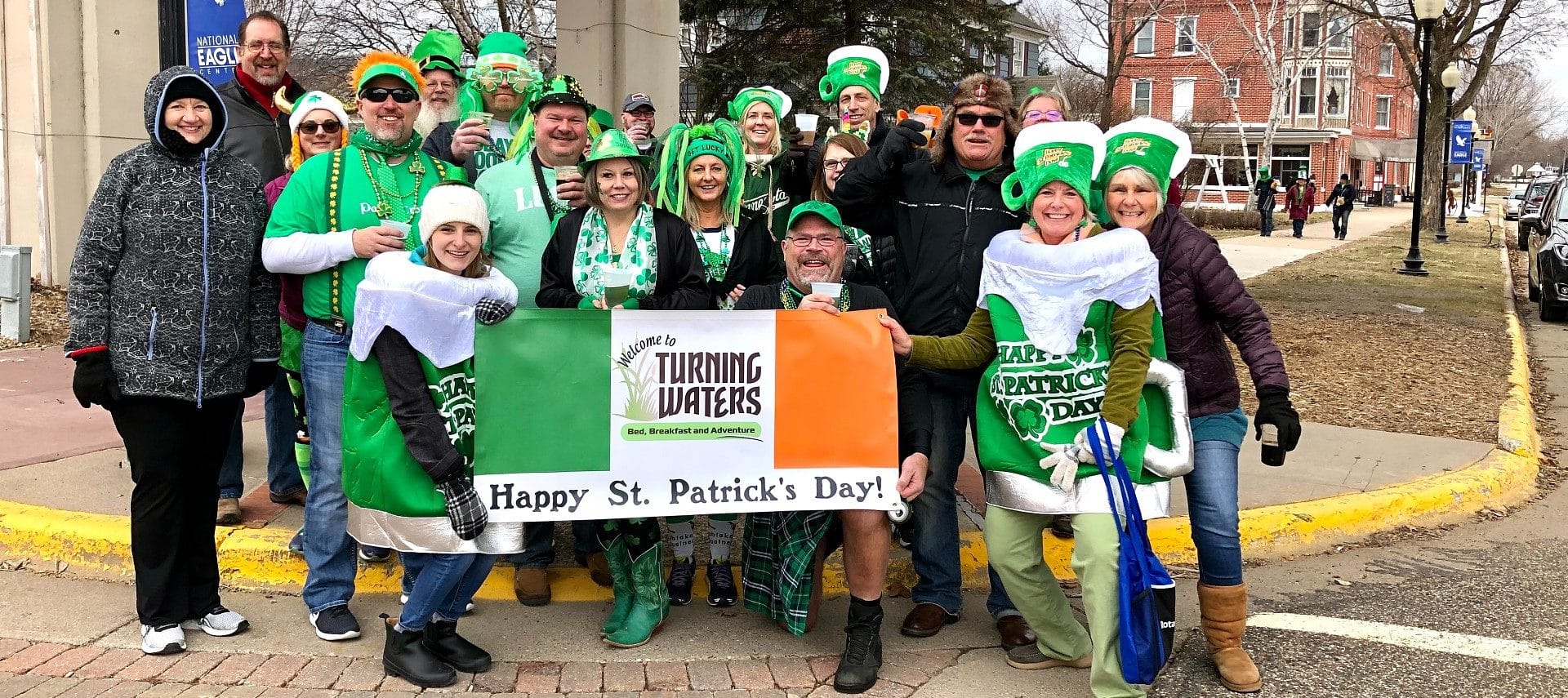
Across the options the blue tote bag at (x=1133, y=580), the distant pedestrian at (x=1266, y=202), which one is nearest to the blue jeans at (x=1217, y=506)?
the blue tote bag at (x=1133, y=580)

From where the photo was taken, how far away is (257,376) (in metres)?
4.51

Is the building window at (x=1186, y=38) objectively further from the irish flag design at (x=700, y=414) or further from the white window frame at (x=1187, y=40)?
the irish flag design at (x=700, y=414)

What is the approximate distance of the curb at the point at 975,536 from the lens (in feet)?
17.0

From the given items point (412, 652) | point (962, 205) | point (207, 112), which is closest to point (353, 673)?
point (412, 652)

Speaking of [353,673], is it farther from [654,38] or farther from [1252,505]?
[654,38]

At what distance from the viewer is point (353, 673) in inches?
167

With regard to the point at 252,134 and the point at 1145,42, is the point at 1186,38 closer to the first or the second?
the point at 1145,42

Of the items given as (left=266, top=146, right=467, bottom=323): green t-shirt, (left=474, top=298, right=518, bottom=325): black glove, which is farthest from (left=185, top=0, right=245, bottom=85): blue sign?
(left=474, top=298, right=518, bottom=325): black glove

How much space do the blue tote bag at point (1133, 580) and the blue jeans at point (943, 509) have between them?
863mm

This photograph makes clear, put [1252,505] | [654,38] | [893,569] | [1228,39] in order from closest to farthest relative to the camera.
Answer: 1. [893,569]
2. [1252,505]
3. [654,38]
4. [1228,39]

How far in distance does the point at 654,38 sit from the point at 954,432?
8035 millimetres

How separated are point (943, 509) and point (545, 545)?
1.69 m

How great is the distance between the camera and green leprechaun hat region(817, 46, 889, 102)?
5.77 metres

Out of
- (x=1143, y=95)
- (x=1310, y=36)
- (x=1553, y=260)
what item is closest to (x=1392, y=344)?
(x=1553, y=260)
